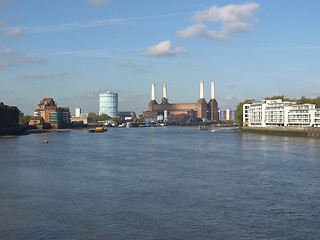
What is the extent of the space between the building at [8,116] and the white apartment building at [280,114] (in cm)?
10938

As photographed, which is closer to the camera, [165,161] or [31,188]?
[31,188]

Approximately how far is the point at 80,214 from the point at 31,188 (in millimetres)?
11230

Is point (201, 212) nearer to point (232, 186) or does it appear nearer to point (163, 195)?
point (163, 195)

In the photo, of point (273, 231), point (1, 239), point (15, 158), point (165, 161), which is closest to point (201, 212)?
point (273, 231)

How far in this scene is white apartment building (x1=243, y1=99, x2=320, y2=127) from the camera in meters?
142

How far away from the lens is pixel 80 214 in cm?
2678

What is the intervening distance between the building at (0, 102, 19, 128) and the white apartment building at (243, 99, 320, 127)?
10938 centimetres

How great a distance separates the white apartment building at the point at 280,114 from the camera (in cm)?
14186

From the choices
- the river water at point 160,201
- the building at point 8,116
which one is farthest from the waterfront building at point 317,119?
the building at point 8,116

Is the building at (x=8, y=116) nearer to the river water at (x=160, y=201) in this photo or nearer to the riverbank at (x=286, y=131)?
the riverbank at (x=286, y=131)

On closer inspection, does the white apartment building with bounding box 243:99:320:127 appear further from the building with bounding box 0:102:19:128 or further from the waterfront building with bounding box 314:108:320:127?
the building with bounding box 0:102:19:128

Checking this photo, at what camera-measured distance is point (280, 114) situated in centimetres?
15650

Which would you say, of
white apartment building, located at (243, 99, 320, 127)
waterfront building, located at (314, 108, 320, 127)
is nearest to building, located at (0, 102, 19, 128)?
white apartment building, located at (243, 99, 320, 127)

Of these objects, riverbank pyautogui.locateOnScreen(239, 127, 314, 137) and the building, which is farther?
the building
